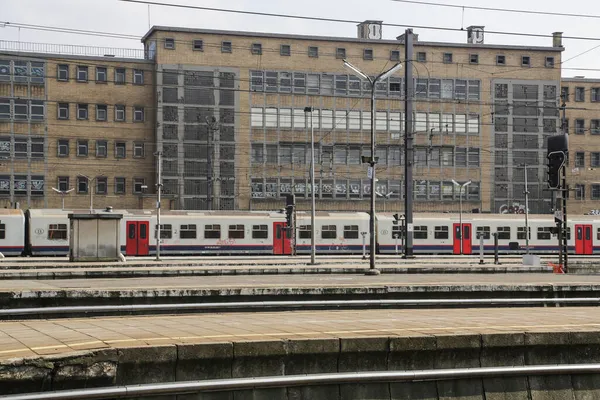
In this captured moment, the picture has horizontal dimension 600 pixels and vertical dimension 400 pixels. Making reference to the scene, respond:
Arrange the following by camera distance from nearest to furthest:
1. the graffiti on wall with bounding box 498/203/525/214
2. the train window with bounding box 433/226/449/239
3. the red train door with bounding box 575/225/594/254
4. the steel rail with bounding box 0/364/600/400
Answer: the steel rail with bounding box 0/364/600/400 → the train window with bounding box 433/226/449/239 → the red train door with bounding box 575/225/594/254 → the graffiti on wall with bounding box 498/203/525/214

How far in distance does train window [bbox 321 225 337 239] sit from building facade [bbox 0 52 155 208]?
21.1 m

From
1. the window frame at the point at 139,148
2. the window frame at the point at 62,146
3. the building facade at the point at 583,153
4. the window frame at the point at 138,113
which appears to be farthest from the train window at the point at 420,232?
the building facade at the point at 583,153

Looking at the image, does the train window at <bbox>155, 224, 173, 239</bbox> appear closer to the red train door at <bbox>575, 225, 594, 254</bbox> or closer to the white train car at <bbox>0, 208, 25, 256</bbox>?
the white train car at <bbox>0, 208, 25, 256</bbox>

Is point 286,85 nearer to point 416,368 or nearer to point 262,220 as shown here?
point 262,220

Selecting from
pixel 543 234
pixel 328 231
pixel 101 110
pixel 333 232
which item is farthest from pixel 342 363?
pixel 101 110

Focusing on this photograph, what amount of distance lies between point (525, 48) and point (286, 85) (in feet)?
76.4

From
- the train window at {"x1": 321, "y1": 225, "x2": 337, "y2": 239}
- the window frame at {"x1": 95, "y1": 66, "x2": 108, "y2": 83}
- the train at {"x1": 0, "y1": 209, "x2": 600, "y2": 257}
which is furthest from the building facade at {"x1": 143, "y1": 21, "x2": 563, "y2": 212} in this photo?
the train window at {"x1": 321, "y1": 225, "x2": 337, "y2": 239}

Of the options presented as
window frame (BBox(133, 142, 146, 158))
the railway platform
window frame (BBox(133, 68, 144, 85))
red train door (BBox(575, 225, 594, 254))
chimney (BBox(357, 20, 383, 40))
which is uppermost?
chimney (BBox(357, 20, 383, 40))

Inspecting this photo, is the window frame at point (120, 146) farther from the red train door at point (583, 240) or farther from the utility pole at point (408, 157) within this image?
the red train door at point (583, 240)

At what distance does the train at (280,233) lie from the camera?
50.1 meters

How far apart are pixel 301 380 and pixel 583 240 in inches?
2095

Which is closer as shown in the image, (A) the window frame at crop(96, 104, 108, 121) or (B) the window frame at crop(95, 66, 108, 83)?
(B) the window frame at crop(95, 66, 108, 83)

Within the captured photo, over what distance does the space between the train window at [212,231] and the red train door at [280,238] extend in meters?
3.62

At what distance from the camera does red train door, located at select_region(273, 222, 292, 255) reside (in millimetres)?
54250
